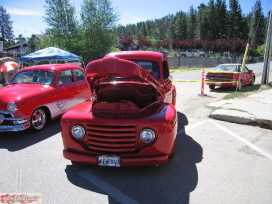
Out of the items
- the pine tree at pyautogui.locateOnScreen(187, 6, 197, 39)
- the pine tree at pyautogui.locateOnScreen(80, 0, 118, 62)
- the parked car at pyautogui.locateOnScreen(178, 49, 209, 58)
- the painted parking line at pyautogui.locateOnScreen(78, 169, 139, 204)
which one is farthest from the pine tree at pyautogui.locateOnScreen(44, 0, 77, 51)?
the pine tree at pyautogui.locateOnScreen(187, 6, 197, 39)

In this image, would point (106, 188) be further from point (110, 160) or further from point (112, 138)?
point (112, 138)

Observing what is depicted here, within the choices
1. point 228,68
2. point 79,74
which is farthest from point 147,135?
point 228,68

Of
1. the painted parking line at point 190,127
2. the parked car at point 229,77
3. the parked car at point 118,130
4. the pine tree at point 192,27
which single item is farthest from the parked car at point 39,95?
the pine tree at point 192,27

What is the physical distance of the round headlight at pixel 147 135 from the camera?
3262 millimetres

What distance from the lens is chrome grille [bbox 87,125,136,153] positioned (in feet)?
10.7

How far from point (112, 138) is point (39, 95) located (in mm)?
3154

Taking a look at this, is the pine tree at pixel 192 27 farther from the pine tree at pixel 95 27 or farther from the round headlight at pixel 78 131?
the round headlight at pixel 78 131

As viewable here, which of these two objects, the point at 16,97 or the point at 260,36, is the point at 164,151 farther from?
the point at 260,36

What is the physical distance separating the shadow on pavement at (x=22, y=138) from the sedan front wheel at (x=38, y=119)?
0.14m

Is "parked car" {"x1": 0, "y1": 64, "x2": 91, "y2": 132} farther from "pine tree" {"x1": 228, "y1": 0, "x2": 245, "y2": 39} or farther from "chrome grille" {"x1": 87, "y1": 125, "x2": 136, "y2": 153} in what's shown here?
"pine tree" {"x1": 228, "y1": 0, "x2": 245, "y2": 39}

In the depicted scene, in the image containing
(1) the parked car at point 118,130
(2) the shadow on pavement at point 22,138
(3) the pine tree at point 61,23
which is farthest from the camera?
(3) the pine tree at point 61,23

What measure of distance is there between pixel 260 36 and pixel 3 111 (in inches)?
3267

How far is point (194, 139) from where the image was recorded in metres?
5.12

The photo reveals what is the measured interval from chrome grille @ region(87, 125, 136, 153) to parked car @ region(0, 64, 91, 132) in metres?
2.62
